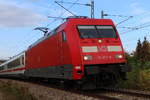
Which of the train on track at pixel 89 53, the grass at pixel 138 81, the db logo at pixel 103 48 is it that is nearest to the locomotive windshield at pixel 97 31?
the train on track at pixel 89 53

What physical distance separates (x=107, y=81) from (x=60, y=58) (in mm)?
2564

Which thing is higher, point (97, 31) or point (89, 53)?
point (97, 31)

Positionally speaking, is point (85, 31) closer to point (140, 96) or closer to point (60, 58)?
point (60, 58)

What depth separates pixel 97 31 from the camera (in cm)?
1335

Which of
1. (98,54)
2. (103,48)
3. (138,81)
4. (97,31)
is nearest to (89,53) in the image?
(98,54)

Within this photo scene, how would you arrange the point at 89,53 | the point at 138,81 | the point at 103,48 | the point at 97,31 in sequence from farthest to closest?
the point at 138,81 < the point at 97,31 < the point at 103,48 < the point at 89,53

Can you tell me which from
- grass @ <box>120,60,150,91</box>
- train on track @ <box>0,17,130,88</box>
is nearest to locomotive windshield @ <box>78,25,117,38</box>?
train on track @ <box>0,17,130,88</box>

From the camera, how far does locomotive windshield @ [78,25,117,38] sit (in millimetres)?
13039

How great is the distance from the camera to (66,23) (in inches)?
529

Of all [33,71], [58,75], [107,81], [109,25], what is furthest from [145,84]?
[33,71]

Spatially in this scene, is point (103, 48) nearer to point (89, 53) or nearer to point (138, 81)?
point (89, 53)

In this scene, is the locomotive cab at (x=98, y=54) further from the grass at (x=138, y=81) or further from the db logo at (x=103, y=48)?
the grass at (x=138, y=81)

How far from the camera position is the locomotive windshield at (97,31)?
42.8 feet

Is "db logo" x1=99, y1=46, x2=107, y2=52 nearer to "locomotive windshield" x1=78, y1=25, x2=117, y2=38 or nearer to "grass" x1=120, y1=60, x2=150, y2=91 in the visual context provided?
"locomotive windshield" x1=78, y1=25, x2=117, y2=38
